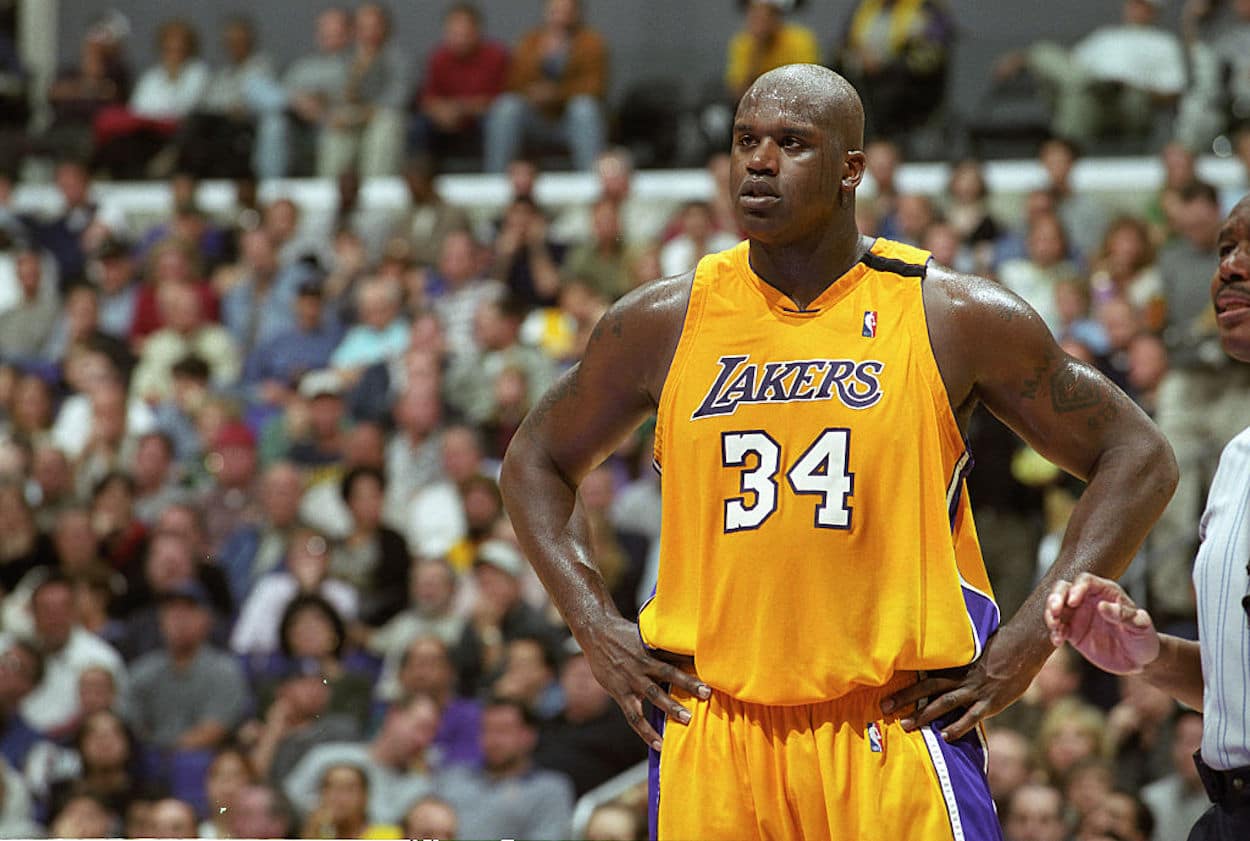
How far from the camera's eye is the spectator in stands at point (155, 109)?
14062 millimetres

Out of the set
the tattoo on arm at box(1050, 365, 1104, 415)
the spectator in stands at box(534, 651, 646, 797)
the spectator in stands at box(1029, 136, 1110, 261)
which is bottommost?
the spectator in stands at box(534, 651, 646, 797)

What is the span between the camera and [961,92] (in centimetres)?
1266

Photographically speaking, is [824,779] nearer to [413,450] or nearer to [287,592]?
[287,592]

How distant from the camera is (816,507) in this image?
3.27 meters

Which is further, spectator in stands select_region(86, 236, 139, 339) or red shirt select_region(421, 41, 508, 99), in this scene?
red shirt select_region(421, 41, 508, 99)

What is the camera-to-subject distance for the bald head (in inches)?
133

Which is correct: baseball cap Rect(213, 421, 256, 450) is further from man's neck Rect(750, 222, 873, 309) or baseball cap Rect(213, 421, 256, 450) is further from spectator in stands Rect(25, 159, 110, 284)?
man's neck Rect(750, 222, 873, 309)

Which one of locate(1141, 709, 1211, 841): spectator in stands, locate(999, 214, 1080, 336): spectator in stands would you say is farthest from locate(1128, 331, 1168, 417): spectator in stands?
locate(1141, 709, 1211, 841): spectator in stands

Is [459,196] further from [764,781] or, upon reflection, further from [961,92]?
[764,781]

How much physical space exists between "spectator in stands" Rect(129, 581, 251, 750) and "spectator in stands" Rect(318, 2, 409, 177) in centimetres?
543

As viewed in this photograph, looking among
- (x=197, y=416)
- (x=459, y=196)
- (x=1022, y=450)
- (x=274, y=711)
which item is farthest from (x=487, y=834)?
(x=459, y=196)

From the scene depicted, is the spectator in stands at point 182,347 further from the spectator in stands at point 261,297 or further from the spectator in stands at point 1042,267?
the spectator in stands at point 1042,267

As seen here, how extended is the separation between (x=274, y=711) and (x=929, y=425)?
5.58m

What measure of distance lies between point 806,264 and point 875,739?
92cm
